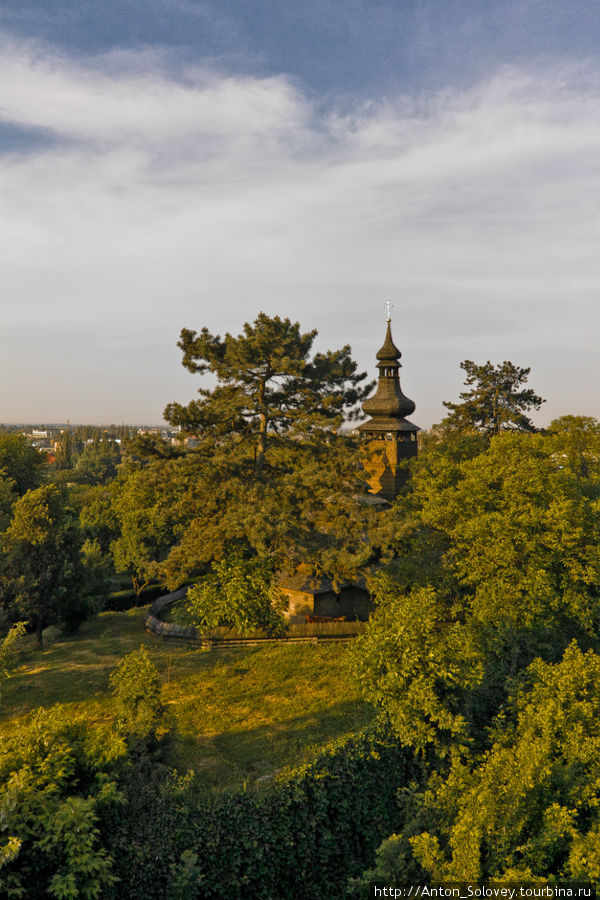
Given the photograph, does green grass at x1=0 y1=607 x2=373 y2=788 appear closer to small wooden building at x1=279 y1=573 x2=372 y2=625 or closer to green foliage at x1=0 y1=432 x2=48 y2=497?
small wooden building at x1=279 y1=573 x2=372 y2=625

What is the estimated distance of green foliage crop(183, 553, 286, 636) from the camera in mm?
21438

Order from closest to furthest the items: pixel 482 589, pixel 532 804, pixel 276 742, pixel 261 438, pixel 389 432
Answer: pixel 532 804, pixel 276 742, pixel 482 589, pixel 261 438, pixel 389 432

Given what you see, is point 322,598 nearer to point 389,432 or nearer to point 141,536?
point 389,432

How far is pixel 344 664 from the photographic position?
1609 cm

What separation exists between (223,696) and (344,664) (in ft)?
20.7

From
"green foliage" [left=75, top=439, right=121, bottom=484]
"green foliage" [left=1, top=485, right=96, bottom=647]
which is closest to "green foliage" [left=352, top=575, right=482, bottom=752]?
"green foliage" [left=1, top=485, right=96, bottom=647]

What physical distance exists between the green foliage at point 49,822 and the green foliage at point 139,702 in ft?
5.46

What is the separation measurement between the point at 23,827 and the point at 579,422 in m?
38.1

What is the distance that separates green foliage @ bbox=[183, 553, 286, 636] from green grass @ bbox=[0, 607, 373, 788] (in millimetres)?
1978

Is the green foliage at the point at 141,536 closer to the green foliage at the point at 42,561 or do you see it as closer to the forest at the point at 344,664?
the forest at the point at 344,664

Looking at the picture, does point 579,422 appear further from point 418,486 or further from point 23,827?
point 23,827

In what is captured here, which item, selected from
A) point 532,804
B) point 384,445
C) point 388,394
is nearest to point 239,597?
point 532,804

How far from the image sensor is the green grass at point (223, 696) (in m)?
15.3

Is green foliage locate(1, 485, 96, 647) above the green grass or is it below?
above
